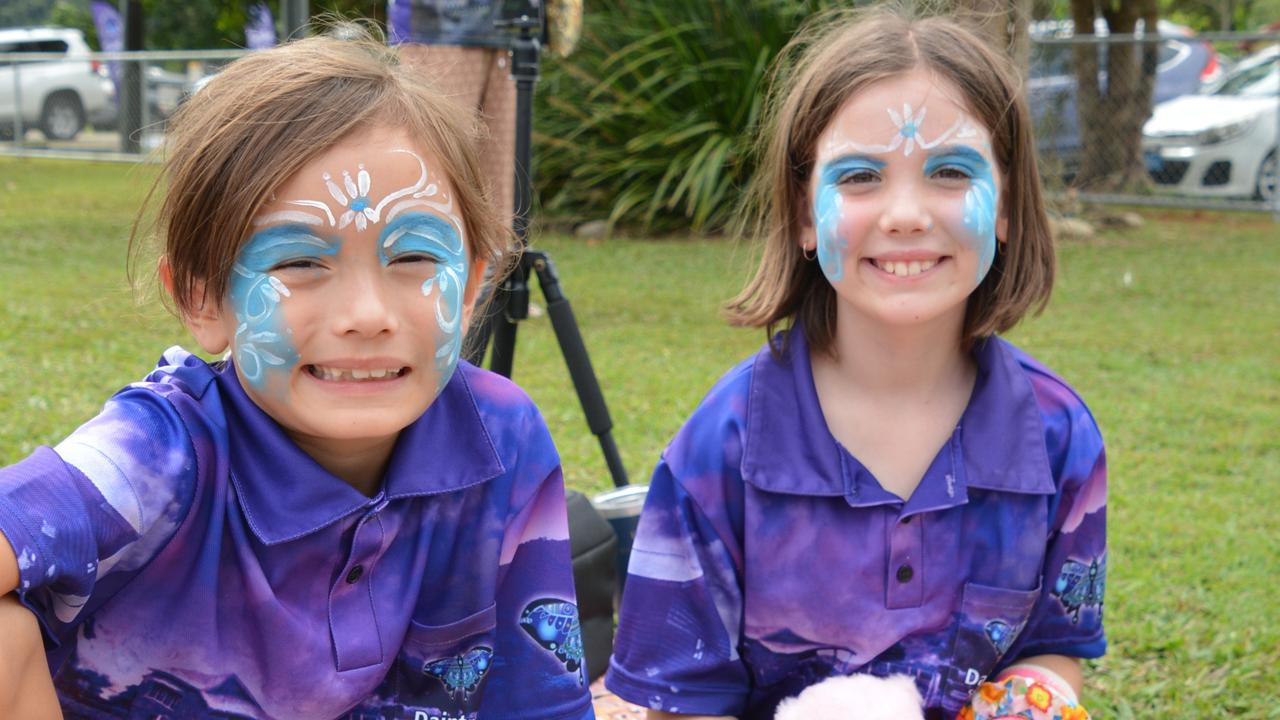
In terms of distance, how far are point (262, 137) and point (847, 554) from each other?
1.11 m

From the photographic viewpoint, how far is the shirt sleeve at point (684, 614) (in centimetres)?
221

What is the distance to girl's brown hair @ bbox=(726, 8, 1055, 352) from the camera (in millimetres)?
2260

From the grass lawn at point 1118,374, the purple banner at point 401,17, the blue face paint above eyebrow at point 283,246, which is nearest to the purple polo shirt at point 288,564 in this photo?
the blue face paint above eyebrow at point 283,246

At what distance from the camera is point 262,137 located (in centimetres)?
180

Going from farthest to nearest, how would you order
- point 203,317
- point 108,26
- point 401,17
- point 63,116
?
1. point 108,26
2. point 63,116
3. point 401,17
4. point 203,317

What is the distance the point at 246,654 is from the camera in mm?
1846

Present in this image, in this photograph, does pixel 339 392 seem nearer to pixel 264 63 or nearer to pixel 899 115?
pixel 264 63

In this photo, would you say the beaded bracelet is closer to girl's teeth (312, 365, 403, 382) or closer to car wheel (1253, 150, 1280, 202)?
girl's teeth (312, 365, 403, 382)

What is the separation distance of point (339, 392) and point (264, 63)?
0.51 m

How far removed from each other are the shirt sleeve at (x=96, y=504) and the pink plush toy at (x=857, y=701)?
0.98 metres

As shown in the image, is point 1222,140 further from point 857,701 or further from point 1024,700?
point 857,701

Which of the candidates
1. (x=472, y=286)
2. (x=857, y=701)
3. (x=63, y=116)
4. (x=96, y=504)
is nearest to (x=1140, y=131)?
(x=857, y=701)

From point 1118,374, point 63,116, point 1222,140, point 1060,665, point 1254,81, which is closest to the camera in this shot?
point 1060,665

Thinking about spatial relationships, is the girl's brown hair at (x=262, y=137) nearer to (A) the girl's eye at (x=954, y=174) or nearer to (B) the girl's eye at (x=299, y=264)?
(B) the girl's eye at (x=299, y=264)
